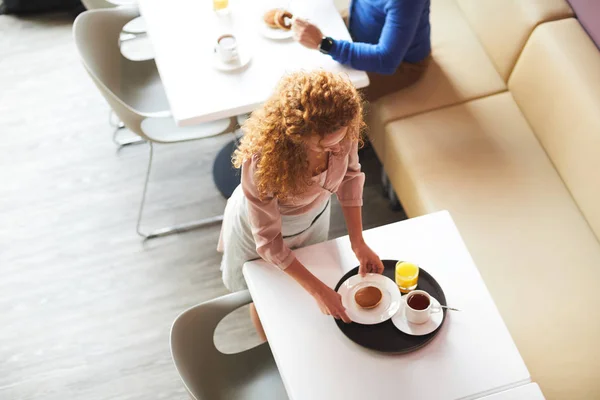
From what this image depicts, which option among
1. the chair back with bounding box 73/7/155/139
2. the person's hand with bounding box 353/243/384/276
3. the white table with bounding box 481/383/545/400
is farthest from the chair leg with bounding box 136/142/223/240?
the white table with bounding box 481/383/545/400

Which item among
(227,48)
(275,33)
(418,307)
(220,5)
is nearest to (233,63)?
(227,48)

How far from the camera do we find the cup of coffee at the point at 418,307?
5.38 feet

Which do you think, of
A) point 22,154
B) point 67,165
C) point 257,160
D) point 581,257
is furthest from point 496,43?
point 22,154

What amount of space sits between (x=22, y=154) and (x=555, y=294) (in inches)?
94.5

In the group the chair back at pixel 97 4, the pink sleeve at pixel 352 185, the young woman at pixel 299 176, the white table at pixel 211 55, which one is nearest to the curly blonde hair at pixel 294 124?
the young woman at pixel 299 176

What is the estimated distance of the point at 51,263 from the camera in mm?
2688

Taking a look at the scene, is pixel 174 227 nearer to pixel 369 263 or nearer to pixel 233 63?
pixel 233 63

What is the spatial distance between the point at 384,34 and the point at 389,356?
1.14 m

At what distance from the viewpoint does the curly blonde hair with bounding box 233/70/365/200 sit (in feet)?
4.73

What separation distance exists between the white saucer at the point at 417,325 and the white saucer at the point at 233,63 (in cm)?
105

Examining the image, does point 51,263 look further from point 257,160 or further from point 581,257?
point 581,257

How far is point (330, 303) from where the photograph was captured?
1677 millimetres

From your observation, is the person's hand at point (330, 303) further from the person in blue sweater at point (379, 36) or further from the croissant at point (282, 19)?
the croissant at point (282, 19)

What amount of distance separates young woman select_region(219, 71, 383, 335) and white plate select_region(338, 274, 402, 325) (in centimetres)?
3
